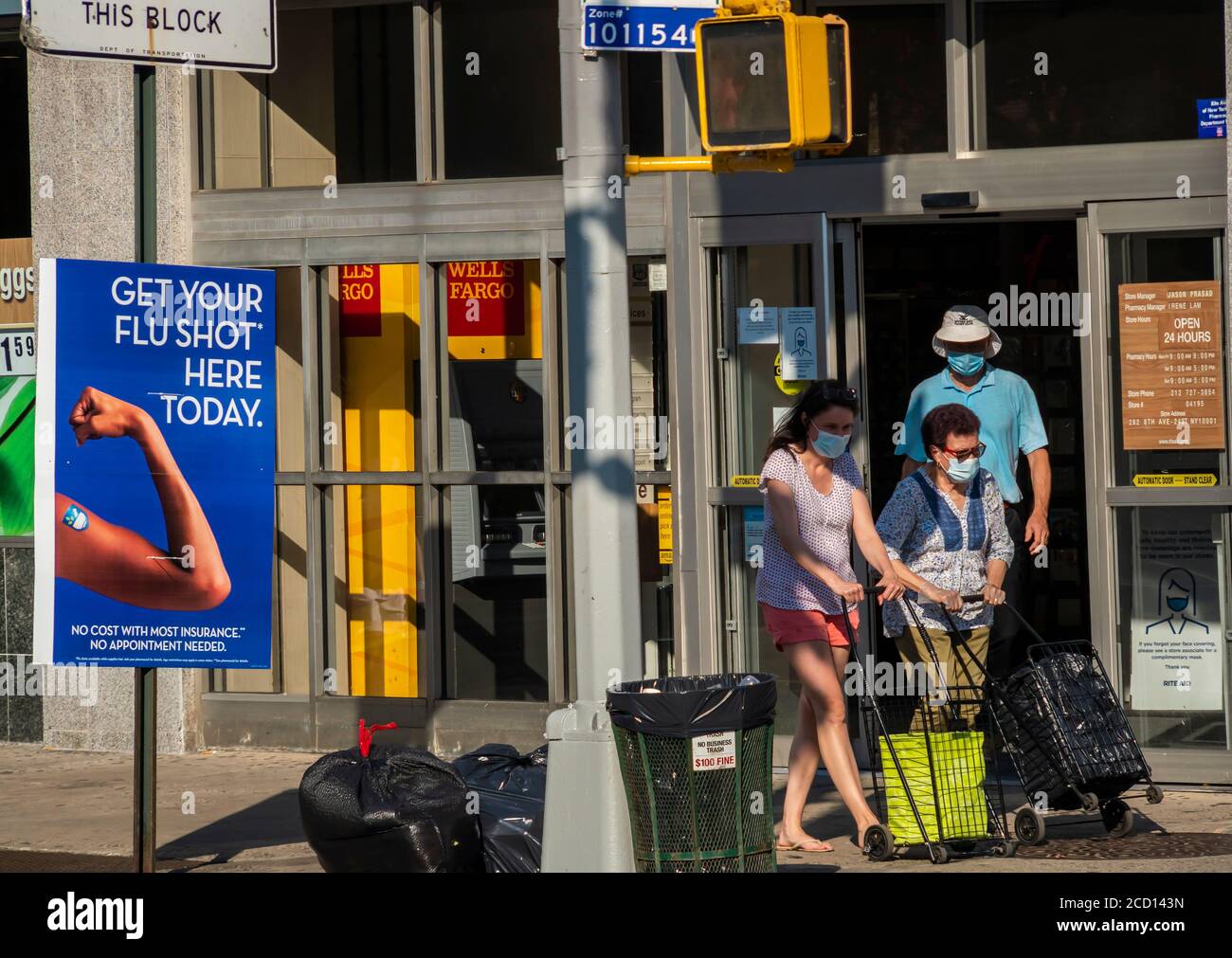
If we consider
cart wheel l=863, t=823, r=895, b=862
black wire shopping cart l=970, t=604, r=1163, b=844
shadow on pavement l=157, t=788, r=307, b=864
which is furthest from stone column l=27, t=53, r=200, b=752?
black wire shopping cart l=970, t=604, r=1163, b=844

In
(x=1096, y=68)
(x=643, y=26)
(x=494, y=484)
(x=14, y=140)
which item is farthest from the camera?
(x=14, y=140)

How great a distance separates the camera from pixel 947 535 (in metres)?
8.22

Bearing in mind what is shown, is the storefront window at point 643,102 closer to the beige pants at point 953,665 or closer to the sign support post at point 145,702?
the beige pants at point 953,665

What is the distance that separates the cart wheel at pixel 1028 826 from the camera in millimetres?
7539

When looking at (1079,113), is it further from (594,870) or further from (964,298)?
(594,870)

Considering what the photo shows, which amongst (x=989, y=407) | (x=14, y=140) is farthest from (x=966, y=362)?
(x=14, y=140)

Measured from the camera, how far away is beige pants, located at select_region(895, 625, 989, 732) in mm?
7723

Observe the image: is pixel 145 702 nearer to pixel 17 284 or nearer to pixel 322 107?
pixel 322 107

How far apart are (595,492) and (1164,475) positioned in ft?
12.2

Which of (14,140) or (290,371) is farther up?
(14,140)

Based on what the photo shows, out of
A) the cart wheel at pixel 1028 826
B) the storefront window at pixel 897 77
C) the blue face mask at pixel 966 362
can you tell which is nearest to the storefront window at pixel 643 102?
the storefront window at pixel 897 77

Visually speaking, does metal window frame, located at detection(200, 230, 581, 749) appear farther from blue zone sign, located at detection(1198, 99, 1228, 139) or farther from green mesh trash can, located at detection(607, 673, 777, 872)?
green mesh trash can, located at detection(607, 673, 777, 872)

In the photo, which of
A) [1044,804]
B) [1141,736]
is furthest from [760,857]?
[1141,736]

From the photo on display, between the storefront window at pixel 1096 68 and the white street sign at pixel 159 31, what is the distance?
4.00 m
